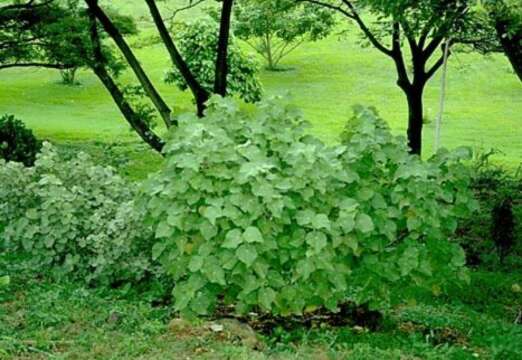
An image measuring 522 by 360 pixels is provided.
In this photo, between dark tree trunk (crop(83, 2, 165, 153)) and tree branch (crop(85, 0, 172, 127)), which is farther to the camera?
dark tree trunk (crop(83, 2, 165, 153))

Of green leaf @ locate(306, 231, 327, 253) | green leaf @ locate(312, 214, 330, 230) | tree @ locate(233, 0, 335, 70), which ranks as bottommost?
green leaf @ locate(306, 231, 327, 253)

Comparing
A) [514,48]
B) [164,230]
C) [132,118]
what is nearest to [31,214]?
[164,230]

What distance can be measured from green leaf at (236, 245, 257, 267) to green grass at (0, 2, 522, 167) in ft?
38.4

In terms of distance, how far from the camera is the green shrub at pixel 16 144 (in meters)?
9.77

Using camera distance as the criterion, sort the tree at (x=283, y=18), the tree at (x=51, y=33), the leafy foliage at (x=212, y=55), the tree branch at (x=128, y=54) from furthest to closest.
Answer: the leafy foliage at (x=212, y=55) < the tree at (x=283, y=18) < the tree at (x=51, y=33) < the tree branch at (x=128, y=54)

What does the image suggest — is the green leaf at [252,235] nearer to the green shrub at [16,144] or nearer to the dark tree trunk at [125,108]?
the dark tree trunk at [125,108]

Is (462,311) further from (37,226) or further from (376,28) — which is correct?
(376,28)

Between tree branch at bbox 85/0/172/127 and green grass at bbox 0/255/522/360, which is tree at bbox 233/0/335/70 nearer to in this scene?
tree branch at bbox 85/0/172/127

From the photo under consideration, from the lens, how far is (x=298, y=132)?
4.11 m

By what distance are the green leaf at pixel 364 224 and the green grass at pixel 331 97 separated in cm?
1138

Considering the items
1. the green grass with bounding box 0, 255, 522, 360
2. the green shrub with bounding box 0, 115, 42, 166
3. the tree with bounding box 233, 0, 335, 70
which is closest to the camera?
the green grass with bounding box 0, 255, 522, 360

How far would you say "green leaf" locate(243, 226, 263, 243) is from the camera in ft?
12.0

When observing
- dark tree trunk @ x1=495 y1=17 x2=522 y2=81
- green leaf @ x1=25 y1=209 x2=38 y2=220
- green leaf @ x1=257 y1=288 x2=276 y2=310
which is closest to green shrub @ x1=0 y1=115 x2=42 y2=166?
green leaf @ x1=25 y1=209 x2=38 y2=220

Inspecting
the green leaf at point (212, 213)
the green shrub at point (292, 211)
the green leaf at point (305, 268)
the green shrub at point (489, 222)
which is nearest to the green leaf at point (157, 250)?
the green shrub at point (292, 211)
